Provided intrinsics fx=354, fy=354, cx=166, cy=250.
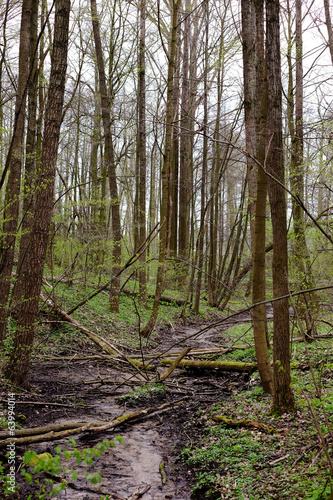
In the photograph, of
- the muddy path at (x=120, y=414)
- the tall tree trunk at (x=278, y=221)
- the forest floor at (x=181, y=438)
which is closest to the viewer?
the forest floor at (x=181, y=438)

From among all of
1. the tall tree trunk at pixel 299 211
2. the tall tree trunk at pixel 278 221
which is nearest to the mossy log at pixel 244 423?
the tall tree trunk at pixel 278 221

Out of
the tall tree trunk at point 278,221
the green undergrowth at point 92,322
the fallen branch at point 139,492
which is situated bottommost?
the fallen branch at point 139,492

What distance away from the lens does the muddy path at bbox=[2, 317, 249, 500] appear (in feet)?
12.0

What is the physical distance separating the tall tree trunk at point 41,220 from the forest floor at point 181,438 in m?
0.46

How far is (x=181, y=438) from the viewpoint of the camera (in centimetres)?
474

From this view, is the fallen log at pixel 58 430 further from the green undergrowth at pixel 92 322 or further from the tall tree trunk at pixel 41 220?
the green undergrowth at pixel 92 322

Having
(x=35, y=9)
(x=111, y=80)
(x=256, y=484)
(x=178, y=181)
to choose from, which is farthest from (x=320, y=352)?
(x=178, y=181)

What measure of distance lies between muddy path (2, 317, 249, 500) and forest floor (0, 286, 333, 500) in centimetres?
1

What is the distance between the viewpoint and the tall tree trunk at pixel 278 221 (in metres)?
4.30

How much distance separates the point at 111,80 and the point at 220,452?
44.5 feet

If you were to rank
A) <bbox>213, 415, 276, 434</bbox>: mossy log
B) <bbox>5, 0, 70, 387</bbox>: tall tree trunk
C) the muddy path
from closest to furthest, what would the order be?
1. the muddy path
2. <bbox>213, 415, 276, 434</bbox>: mossy log
3. <bbox>5, 0, 70, 387</bbox>: tall tree trunk

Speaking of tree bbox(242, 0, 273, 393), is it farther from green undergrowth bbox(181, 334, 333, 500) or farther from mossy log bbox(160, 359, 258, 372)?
mossy log bbox(160, 359, 258, 372)

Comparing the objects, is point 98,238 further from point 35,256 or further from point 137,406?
point 137,406

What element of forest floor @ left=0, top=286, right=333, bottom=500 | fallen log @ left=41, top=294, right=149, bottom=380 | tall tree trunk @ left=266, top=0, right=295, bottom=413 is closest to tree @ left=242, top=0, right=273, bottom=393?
tall tree trunk @ left=266, top=0, right=295, bottom=413
